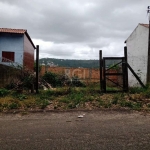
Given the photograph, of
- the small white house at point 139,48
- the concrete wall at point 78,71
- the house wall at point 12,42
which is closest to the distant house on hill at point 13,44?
the house wall at point 12,42

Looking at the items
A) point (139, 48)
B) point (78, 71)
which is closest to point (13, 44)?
point (78, 71)

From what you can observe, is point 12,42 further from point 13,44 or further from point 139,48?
point 139,48

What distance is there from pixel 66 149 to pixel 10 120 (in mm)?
2515

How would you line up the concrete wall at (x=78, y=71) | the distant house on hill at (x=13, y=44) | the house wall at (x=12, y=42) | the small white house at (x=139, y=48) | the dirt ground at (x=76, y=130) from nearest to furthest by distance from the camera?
the dirt ground at (x=76, y=130), the small white house at (x=139, y=48), the distant house on hill at (x=13, y=44), the house wall at (x=12, y=42), the concrete wall at (x=78, y=71)

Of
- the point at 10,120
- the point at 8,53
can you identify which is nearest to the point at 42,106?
the point at 10,120

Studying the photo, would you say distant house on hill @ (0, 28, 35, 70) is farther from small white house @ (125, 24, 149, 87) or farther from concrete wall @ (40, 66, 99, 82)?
small white house @ (125, 24, 149, 87)

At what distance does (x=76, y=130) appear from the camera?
4.42 metres

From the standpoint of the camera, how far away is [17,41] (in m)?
20.7

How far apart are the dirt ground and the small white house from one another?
12079mm

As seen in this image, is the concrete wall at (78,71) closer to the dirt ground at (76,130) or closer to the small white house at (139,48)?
the small white house at (139,48)

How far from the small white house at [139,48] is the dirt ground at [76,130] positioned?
1208 centimetres

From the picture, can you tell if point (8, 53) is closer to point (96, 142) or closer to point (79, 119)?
point (79, 119)

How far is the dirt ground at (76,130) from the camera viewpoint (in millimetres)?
3555

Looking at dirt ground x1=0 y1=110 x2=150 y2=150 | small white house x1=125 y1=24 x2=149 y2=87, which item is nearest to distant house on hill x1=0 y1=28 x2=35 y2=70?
small white house x1=125 y1=24 x2=149 y2=87
